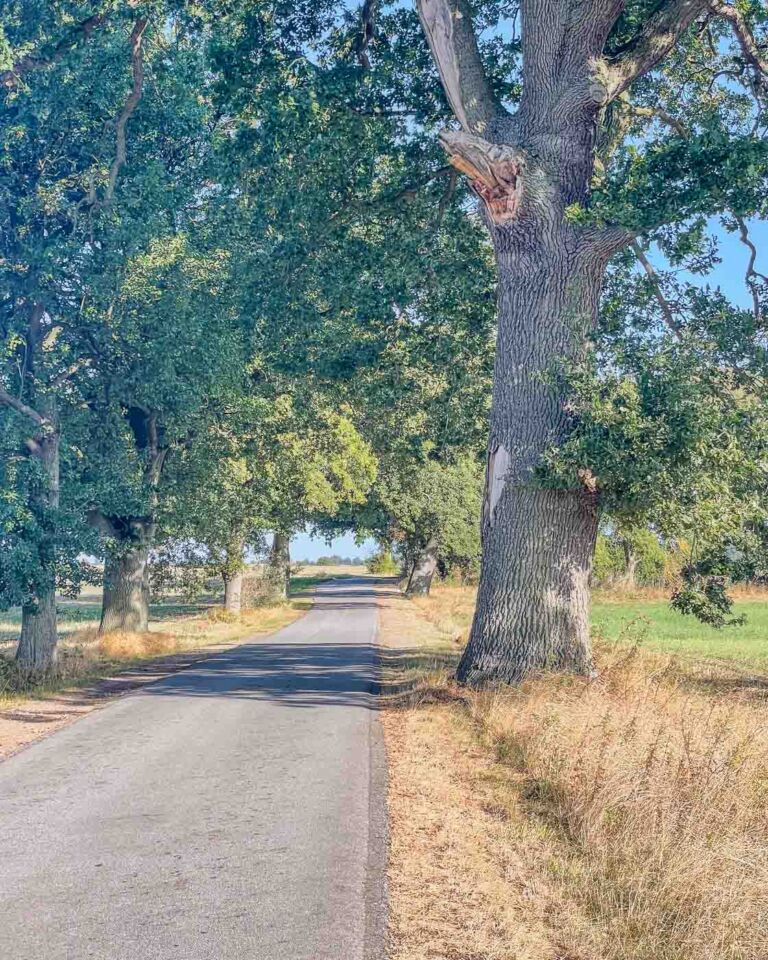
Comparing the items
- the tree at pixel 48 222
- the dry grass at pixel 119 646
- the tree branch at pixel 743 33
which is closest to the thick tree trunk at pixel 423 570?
the dry grass at pixel 119 646

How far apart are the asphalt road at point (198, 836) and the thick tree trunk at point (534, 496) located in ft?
7.35

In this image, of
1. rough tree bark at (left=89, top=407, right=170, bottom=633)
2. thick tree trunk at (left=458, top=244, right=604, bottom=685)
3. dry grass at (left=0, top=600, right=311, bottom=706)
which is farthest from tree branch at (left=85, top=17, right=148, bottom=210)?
dry grass at (left=0, top=600, right=311, bottom=706)

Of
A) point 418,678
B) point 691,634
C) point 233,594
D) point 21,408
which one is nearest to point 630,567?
point 691,634

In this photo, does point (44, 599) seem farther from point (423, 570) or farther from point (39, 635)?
point (423, 570)

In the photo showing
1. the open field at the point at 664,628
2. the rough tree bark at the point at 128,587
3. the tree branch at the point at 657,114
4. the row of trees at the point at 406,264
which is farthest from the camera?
the rough tree bark at the point at 128,587

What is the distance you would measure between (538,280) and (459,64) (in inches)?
145

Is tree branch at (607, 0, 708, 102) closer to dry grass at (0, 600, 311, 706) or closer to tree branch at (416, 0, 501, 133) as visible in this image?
tree branch at (416, 0, 501, 133)

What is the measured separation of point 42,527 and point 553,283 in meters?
10.5

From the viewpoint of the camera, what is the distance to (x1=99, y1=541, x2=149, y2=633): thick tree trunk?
25.3m

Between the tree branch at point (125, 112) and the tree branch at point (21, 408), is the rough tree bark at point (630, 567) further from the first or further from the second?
the tree branch at point (125, 112)

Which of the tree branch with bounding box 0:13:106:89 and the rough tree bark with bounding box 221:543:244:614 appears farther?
the rough tree bark with bounding box 221:543:244:614

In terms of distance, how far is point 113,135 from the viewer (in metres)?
19.1

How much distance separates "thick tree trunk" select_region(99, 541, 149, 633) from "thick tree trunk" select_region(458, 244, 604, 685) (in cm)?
1445

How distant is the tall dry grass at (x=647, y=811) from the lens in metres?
4.72
